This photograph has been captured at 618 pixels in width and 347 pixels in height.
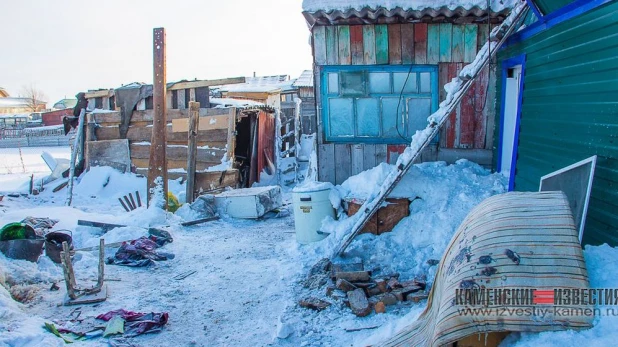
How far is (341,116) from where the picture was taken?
24.7ft

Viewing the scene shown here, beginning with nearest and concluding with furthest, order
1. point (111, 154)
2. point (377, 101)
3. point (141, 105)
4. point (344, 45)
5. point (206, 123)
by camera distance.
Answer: point (344, 45) → point (377, 101) → point (206, 123) → point (141, 105) → point (111, 154)

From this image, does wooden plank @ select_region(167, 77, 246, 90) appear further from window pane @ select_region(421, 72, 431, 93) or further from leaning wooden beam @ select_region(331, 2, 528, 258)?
leaning wooden beam @ select_region(331, 2, 528, 258)

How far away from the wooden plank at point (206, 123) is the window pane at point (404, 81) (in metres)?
6.56

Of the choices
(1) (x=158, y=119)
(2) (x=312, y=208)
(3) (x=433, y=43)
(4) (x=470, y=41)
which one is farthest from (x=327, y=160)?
(1) (x=158, y=119)

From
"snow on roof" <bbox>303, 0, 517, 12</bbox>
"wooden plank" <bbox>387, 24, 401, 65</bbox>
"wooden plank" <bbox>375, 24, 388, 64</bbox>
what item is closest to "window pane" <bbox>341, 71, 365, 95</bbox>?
"wooden plank" <bbox>375, 24, 388, 64</bbox>

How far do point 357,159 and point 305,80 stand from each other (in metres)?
17.9

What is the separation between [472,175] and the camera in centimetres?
675

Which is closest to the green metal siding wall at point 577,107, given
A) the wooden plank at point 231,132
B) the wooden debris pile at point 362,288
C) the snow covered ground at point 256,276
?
the snow covered ground at point 256,276

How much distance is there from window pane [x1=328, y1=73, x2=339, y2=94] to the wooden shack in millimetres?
5268

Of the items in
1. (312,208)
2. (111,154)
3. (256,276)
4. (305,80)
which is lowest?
(256,276)

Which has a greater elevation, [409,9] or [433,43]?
[409,9]

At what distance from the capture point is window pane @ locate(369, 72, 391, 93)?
730cm

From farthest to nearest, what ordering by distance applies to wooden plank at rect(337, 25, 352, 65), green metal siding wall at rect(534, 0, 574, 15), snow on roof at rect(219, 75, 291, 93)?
snow on roof at rect(219, 75, 291, 93) < wooden plank at rect(337, 25, 352, 65) < green metal siding wall at rect(534, 0, 574, 15)

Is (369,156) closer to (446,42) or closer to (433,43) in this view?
(433,43)
